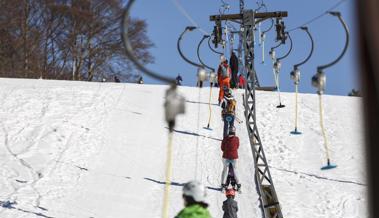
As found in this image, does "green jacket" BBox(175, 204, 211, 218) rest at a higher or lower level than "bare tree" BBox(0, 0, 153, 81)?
lower

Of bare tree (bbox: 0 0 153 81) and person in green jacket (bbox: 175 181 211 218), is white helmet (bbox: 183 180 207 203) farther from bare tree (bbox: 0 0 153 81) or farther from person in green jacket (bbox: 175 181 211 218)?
bare tree (bbox: 0 0 153 81)

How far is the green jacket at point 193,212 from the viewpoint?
467cm

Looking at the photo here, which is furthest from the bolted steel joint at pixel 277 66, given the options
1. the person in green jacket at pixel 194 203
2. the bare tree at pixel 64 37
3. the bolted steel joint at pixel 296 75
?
the bare tree at pixel 64 37

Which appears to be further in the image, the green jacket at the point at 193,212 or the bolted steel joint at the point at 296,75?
the bolted steel joint at the point at 296,75

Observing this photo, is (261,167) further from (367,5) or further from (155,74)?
(367,5)

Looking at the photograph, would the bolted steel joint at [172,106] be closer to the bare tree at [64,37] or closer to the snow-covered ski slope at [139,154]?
the snow-covered ski slope at [139,154]

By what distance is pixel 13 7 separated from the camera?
1393 inches

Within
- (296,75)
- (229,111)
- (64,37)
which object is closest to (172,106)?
(296,75)

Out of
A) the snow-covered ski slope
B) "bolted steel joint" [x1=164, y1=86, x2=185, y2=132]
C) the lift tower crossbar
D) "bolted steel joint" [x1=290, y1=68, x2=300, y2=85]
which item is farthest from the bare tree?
"bolted steel joint" [x1=164, y1=86, x2=185, y2=132]

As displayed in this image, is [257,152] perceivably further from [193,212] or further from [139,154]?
[193,212]

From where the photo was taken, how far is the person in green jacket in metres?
4.69

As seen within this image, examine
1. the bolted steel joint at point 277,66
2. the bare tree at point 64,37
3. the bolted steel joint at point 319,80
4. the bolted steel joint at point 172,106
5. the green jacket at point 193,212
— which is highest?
the bare tree at point 64,37

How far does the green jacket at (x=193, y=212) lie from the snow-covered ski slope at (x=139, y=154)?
16.7 feet

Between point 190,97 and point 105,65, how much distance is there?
17098 millimetres
